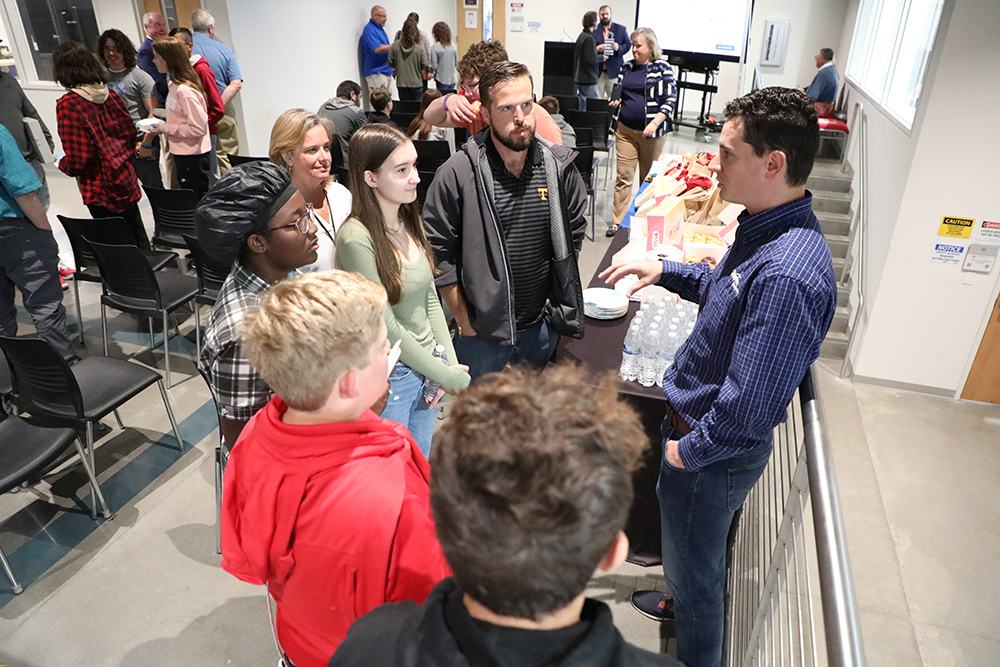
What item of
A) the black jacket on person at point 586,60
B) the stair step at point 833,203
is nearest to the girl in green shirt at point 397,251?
the stair step at point 833,203

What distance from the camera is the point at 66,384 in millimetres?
2680

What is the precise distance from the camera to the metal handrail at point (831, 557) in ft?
3.14

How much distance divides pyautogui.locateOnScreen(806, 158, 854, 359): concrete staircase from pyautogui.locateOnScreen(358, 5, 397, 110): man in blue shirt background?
22.4ft

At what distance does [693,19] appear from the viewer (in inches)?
432

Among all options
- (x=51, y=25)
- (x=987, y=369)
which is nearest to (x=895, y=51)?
(x=987, y=369)

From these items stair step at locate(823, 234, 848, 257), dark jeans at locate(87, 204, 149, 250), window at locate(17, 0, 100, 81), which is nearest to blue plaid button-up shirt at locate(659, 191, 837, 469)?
dark jeans at locate(87, 204, 149, 250)

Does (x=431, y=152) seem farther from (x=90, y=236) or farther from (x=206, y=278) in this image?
(x=90, y=236)

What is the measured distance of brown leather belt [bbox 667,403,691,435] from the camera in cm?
184

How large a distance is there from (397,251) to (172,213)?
319cm

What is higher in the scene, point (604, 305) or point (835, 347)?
point (604, 305)

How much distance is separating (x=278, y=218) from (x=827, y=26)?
11008mm

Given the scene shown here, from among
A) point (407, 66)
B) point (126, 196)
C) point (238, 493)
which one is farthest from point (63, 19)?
point (238, 493)

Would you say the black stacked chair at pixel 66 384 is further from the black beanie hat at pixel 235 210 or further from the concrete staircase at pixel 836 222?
the concrete staircase at pixel 836 222

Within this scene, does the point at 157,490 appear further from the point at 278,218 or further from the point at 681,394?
the point at 681,394
